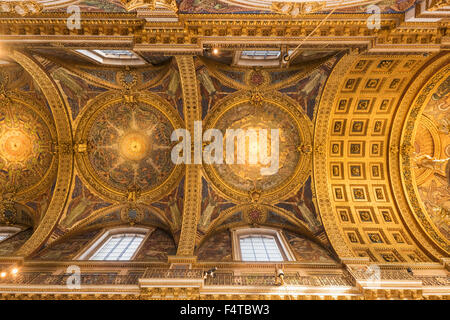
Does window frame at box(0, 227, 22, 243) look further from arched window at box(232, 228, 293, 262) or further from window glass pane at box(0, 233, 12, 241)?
arched window at box(232, 228, 293, 262)

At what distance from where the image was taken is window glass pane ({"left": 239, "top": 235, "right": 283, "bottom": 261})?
959 cm

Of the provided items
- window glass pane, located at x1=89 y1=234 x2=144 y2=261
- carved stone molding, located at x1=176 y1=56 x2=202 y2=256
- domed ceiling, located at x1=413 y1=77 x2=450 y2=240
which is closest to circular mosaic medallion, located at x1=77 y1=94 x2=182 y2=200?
carved stone molding, located at x1=176 y1=56 x2=202 y2=256

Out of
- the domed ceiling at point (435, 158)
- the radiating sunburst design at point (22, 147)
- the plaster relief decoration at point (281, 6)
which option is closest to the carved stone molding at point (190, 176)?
the plaster relief decoration at point (281, 6)

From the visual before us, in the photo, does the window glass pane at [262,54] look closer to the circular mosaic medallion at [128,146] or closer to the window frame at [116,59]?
the circular mosaic medallion at [128,146]

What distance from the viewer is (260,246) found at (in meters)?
10.6

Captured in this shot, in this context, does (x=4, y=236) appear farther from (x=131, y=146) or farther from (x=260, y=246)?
(x=260, y=246)

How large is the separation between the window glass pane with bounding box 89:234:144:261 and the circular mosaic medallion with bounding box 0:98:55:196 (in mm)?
4947

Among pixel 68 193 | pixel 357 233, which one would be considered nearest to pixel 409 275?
pixel 357 233

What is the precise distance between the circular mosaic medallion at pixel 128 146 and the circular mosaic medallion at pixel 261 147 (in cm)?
238

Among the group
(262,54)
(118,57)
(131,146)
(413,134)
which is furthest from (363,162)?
(118,57)

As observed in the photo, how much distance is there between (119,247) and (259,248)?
680cm

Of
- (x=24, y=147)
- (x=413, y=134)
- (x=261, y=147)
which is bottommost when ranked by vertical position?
(x=261, y=147)

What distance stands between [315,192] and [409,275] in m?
4.70

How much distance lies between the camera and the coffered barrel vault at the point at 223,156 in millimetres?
7316
